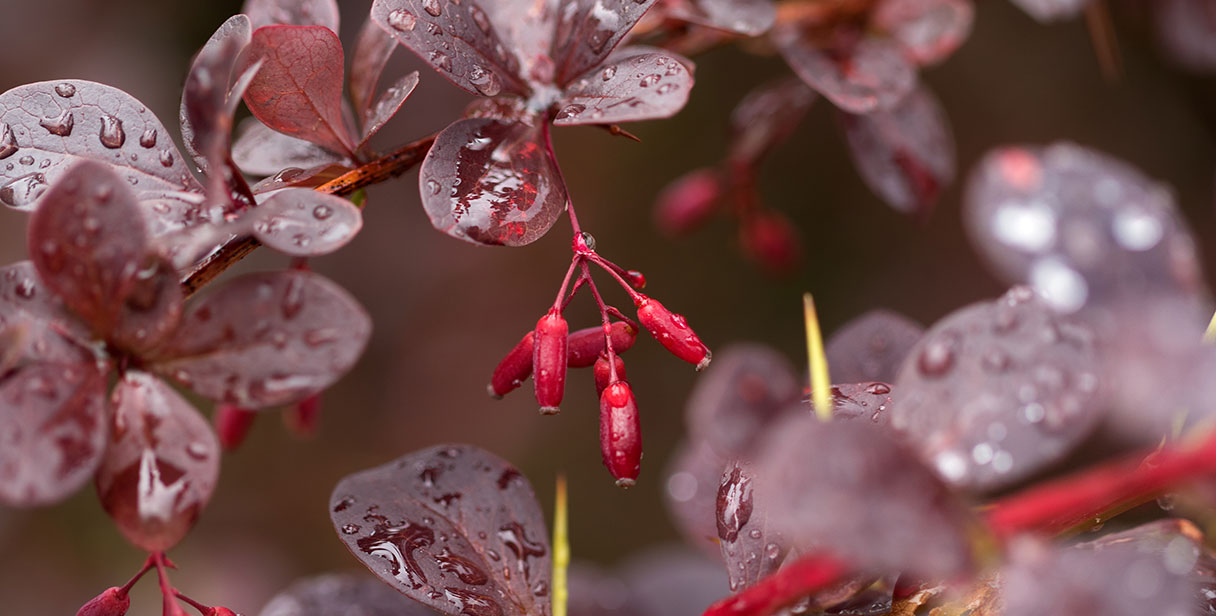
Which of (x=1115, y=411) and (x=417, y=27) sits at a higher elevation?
(x=417, y=27)

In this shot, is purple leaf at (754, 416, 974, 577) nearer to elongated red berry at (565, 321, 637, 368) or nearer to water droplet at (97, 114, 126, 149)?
elongated red berry at (565, 321, 637, 368)

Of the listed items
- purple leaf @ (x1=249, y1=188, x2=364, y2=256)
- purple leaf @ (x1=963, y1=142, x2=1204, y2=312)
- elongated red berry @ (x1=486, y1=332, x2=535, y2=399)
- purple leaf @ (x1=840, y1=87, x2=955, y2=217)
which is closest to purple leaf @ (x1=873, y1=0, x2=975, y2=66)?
purple leaf @ (x1=840, y1=87, x2=955, y2=217)

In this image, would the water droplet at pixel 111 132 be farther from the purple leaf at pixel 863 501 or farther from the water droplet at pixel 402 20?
the purple leaf at pixel 863 501

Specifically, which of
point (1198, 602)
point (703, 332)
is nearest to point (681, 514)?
point (1198, 602)

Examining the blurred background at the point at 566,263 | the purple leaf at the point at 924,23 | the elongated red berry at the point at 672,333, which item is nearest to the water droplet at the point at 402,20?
the elongated red berry at the point at 672,333

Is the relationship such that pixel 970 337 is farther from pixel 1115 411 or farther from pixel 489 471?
pixel 489 471
